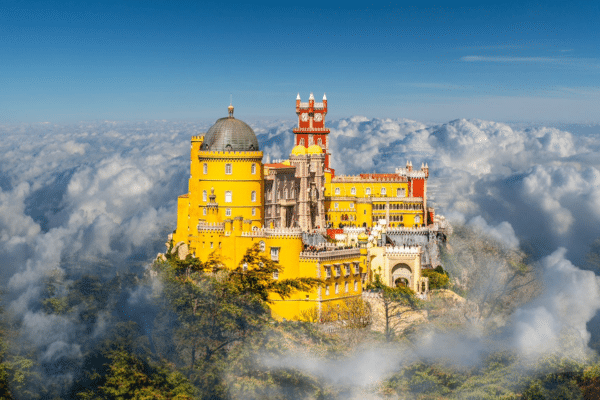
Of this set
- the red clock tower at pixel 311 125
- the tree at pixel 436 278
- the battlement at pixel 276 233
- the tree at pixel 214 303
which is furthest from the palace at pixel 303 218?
the red clock tower at pixel 311 125

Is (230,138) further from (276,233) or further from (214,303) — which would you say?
(214,303)

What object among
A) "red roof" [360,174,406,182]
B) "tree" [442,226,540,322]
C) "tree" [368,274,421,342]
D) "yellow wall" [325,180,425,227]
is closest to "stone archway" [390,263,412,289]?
"tree" [368,274,421,342]

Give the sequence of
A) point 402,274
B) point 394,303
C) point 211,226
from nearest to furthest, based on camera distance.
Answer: point 394,303, point 211,226, point 402,274

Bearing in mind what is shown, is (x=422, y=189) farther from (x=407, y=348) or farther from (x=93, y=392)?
(x=93, y=392)

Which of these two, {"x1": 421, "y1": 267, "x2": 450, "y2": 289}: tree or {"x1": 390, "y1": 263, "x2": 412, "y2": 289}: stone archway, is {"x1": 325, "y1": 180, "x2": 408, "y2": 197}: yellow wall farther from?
{"x1": 390, "y1": 263, "x2": 412, "y2": 289}: stone archway

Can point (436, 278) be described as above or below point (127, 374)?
above

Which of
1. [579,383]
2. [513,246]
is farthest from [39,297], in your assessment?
[513,246]

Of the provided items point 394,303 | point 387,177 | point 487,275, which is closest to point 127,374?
point 394,303
